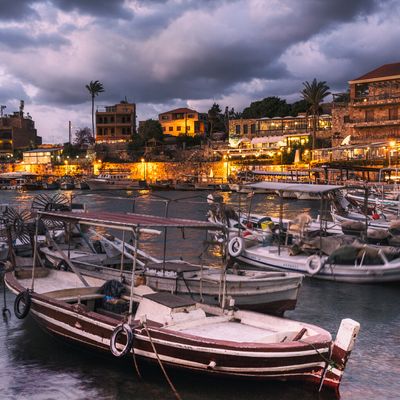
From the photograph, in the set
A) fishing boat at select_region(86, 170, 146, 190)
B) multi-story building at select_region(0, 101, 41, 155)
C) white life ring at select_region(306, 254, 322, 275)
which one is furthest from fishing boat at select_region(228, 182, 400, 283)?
multi-story building at select_region(0, 101, 41, 155)

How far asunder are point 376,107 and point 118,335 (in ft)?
267

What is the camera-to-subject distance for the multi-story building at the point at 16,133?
147500mm

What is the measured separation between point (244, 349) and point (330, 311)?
841 cm

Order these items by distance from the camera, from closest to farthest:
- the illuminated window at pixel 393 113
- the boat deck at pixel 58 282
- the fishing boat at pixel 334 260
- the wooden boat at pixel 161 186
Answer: the boat deck at pixel 58 282
the fishing boat at pixel 334 260
the illuminated window at pixel 393 113
the wooden boat at pixel 161 186

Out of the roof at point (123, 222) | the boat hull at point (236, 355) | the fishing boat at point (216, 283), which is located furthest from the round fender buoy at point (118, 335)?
the fishing boat at point (216, 283)

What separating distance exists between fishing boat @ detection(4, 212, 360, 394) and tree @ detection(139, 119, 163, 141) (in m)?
108

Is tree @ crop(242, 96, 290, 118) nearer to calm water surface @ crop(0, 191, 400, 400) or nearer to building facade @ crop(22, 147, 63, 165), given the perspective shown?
building facade @ crop(22, 147, 63, 165)

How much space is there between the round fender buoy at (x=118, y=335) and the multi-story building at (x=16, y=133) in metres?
144

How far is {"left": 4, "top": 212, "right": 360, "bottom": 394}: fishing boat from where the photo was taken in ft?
32.6

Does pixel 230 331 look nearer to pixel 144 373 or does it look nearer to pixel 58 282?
pixel 144 373

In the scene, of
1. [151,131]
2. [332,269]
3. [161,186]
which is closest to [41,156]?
[151,131]

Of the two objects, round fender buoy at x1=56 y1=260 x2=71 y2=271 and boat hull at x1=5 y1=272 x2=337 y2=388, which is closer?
boat hull at x1=5 y1=272 x2=337 y2=388

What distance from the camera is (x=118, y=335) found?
36.3 feet

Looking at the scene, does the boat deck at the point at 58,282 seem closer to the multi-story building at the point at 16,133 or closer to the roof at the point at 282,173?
the roof at the point at 282,173
